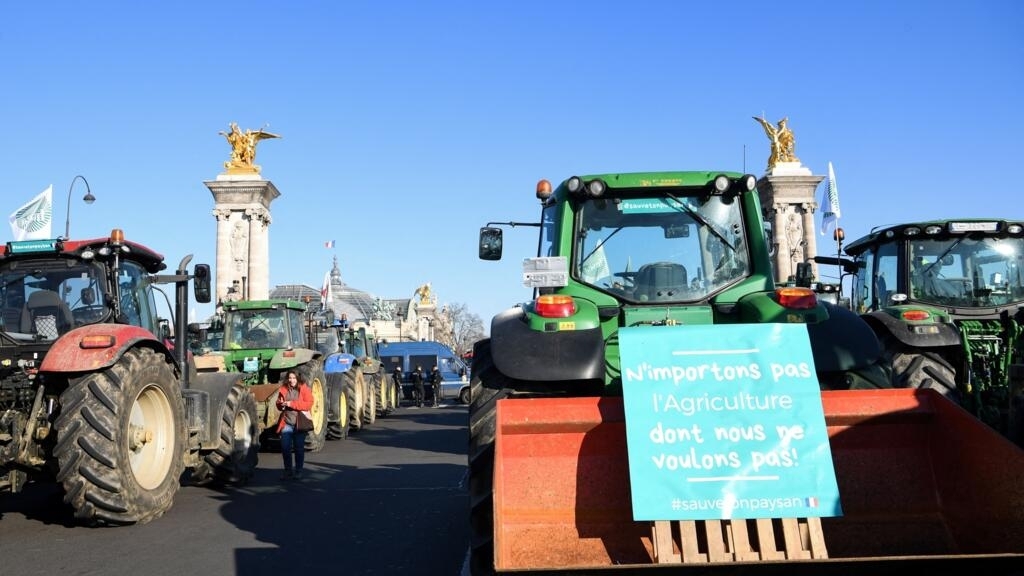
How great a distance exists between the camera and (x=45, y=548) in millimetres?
7031

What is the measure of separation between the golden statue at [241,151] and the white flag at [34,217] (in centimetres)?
2557

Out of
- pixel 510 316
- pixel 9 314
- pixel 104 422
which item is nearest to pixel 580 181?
pixel 510 316

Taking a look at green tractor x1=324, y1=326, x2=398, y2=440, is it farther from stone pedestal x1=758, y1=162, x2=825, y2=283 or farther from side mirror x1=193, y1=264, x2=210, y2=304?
stone pedestal x1=758, y1=162, x2=825, y2=283

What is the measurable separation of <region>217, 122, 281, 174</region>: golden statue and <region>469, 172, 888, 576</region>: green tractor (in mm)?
44830

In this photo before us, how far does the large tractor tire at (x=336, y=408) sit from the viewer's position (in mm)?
16688

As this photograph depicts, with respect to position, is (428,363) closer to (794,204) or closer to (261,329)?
(261,329)

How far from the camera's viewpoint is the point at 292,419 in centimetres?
1140

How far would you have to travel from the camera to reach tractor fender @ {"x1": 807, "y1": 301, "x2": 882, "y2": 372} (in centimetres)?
507

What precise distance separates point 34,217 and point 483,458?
75.7 ft

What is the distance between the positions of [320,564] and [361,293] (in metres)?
114

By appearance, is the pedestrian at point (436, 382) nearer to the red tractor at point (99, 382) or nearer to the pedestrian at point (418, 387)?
the pedestrian at point (418, 387)

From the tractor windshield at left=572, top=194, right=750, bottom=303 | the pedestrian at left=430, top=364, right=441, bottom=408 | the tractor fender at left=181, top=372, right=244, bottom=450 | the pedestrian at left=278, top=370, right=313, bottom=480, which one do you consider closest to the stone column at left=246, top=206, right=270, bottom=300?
the pedestrian at left=430, top=364, right=441, bottom=408

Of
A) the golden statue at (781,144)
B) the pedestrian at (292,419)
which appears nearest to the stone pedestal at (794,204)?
the golden statue at (781,144)

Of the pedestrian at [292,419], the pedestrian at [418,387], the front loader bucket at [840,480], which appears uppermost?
the front loader bucket at [840,480]
